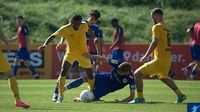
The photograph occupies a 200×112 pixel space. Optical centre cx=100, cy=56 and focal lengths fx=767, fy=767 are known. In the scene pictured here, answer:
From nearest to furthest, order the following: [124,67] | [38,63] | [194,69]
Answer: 1. [124,67]
2. [194,69]
3. [38,63]

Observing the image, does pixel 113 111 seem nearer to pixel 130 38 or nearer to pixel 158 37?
pixel 158 37

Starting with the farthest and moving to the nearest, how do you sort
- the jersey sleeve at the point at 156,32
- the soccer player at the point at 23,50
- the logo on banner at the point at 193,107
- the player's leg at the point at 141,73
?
the soccer player at the point at 23,50 < the player's leg at the point at 141,73 < the jersey sleeve at the point at 156,32 < the logo on banner at the point at 193,107

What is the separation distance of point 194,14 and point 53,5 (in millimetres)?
8940

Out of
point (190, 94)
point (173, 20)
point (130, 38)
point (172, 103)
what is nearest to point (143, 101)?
point (172, 103)

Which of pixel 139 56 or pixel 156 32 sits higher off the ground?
pixel 156 32

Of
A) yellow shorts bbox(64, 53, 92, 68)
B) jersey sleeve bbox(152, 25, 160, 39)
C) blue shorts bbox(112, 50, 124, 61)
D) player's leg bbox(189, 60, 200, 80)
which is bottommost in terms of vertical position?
player's leg bbox(189, 60, 200, 80)

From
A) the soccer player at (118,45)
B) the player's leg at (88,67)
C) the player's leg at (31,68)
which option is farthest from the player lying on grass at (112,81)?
the player's leg at (31,68)

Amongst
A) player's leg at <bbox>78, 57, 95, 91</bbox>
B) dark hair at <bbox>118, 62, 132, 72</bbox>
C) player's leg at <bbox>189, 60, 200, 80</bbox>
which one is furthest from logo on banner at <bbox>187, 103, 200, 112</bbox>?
player's leg at <bbox>189, 60, 200, 80</bbox>

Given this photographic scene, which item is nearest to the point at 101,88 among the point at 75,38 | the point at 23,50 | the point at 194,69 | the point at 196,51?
the point at 75,38

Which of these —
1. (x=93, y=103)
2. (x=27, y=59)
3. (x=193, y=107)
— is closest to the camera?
(x=193, y=107)

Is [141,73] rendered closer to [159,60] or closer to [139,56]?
[159,60]

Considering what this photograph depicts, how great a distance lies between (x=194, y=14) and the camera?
159ft

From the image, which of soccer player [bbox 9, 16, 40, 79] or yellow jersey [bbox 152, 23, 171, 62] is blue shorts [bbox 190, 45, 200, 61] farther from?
yellow jersey [bbox 152, 23, 171, 62]

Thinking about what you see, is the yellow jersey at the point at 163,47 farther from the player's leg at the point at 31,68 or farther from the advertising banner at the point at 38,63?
the advertising banner at the point at 38,63
